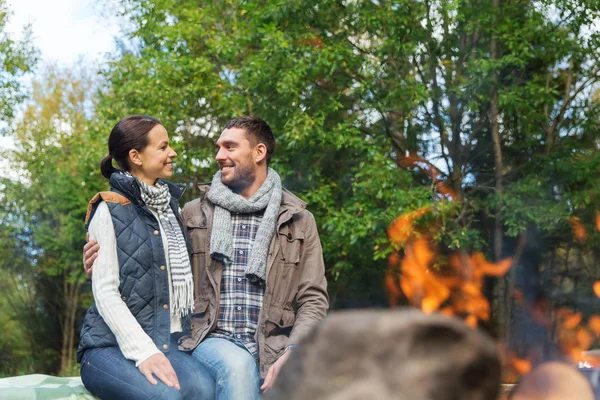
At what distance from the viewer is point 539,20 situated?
970cm

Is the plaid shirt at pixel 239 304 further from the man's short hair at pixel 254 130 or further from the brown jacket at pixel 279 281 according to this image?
the man's short hair at pixel 254 130

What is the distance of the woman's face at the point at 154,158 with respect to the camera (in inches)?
125

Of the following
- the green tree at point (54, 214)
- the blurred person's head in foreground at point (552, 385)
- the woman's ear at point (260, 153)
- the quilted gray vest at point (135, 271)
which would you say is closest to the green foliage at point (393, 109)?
the green tree at point (54, 214)

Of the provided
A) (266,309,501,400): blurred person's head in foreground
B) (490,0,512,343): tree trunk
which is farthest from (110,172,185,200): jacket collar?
(490,0,512,343): tree trunk

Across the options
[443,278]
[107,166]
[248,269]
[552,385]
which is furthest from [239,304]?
[443,278]

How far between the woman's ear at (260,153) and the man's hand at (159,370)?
114 cm

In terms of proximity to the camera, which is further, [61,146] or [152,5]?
[61,146]

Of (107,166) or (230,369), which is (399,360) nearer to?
(230,369)

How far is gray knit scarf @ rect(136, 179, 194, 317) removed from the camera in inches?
119

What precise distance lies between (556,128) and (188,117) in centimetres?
521

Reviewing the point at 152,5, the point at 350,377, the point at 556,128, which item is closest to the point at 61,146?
the point at 152,5

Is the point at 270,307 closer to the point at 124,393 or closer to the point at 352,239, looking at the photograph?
the point at 124,393

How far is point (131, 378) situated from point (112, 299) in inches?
11.6

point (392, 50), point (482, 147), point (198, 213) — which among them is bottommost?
point (198, 213)
